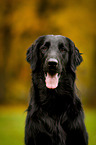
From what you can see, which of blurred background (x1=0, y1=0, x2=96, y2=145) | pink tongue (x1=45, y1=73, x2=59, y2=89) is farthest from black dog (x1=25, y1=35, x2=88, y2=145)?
blurred background (x1=0, y1=0, x2=96, y2=145)

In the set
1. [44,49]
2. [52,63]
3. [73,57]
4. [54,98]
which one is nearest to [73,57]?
[73,57]

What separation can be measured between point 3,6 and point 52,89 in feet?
53.2

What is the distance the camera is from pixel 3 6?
1934 centimetres

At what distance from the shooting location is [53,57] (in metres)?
4.11

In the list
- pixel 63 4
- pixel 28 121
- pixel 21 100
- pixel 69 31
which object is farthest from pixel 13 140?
pixel 21 100

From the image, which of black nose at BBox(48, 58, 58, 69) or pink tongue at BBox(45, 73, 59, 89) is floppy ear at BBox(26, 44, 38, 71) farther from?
black nose at BBox(48, 58, 58, 69)

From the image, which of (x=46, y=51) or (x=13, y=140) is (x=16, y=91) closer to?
(x=13, y=140)

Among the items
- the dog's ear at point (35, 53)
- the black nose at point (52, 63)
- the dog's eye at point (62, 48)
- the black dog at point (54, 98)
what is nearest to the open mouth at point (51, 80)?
the black dog at point (54, 98)

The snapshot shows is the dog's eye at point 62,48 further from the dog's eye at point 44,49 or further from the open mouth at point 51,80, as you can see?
the open mouth at point 51,80

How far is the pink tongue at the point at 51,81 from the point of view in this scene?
13.9 ft

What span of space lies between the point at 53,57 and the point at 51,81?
415mm

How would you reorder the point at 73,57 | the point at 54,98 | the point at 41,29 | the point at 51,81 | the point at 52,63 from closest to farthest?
the point at 52,63 → the point at 51,81 → the point at 54,98 → the point at 73,57 → the point at 41,29

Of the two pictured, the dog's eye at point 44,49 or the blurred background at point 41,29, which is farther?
the blurred background at point 41,29

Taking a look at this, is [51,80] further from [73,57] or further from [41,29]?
[41,29]
